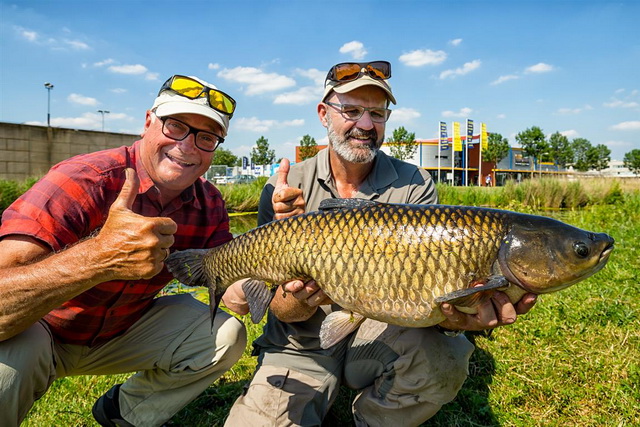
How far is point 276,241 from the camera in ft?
6.48

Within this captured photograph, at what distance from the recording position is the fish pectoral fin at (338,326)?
211 cm

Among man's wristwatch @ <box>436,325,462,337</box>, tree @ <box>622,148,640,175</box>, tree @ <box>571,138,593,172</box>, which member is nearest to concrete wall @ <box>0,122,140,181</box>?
man's wristwatch @ <box>436,325,462,337</box>

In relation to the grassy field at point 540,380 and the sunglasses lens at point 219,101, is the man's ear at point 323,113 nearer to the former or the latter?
the sunglasses lens at point 219,101

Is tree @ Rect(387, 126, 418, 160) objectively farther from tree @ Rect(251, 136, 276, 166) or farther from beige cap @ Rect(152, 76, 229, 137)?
beige cap @ Rect(152, 76, 229, 137)

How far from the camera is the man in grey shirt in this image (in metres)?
2.27

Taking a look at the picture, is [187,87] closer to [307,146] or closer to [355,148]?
[355,148]

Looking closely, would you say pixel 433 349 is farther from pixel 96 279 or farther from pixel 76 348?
pixel 76 348

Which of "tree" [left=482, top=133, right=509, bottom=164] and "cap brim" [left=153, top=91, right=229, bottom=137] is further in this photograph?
"tree" [left=482, top=133, right=509, bottom=164]

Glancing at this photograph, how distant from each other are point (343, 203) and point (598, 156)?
71.0m

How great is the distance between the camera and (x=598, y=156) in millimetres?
61750

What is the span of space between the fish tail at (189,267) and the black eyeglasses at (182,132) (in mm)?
646

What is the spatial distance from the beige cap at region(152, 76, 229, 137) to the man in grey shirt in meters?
0.50

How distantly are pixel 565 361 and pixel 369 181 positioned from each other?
5.53 feet

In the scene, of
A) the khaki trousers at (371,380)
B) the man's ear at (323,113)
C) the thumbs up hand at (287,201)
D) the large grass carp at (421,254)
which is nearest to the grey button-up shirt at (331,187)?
the khaki trousers at (371,380)
